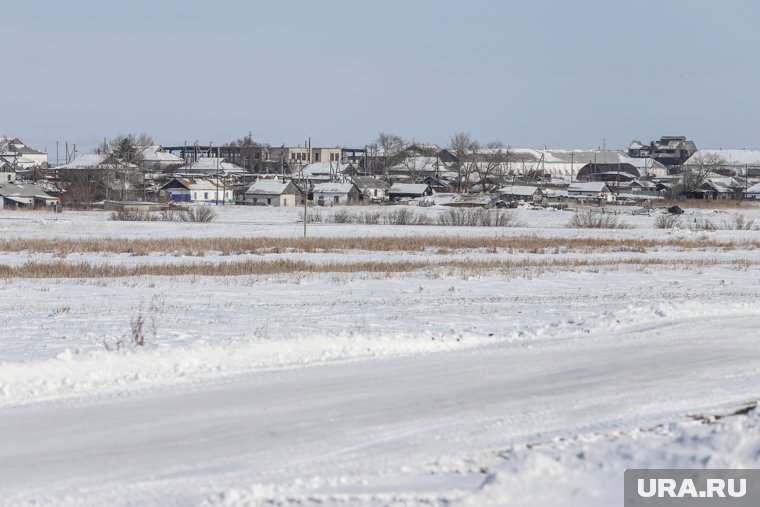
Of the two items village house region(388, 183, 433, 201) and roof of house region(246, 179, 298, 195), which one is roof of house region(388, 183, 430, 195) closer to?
village house region(388, 183, 433, 201)

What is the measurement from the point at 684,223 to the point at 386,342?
224 feet

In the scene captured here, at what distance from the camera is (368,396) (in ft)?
34.7

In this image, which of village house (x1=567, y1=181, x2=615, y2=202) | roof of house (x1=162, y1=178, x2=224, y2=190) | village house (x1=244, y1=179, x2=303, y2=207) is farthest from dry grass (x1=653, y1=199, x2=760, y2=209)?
roof of house (x1=162, y1=178, x2=224, y2=190)

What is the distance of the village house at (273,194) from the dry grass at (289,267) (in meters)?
75.8

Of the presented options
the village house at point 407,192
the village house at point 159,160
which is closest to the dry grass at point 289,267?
the village house at point 407,192

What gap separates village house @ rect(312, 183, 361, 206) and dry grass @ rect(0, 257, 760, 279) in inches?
3253

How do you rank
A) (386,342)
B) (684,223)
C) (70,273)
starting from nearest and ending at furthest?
(386,342) < (70,273) < (684,223)

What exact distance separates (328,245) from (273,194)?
6420 centimetres

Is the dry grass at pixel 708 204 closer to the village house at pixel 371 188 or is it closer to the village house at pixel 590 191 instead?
the village house at pixel 590 191

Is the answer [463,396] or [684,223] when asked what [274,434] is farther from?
[684,223]

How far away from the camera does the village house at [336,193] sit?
117500 millimetres

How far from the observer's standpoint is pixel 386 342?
13469 millimetres

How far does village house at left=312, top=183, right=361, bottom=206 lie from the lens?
118m

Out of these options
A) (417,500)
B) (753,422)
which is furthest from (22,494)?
(753,422)
